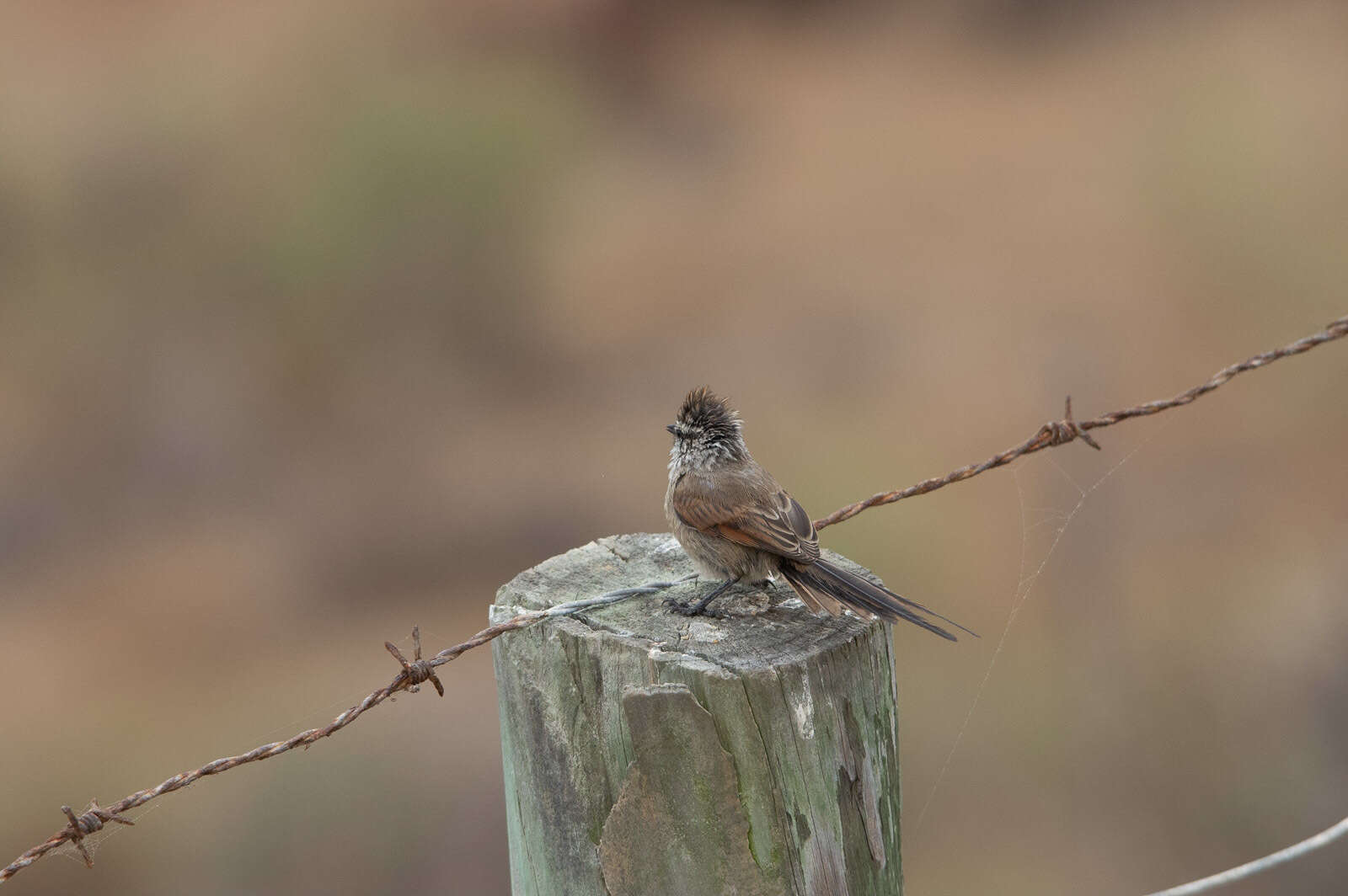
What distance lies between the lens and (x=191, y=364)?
38.7 feet

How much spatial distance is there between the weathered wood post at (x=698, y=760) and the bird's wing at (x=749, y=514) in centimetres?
65

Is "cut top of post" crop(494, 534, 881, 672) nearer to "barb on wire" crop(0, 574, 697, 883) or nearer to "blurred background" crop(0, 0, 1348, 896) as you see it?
"barb on wire" crop(0, 574, 697, 883)

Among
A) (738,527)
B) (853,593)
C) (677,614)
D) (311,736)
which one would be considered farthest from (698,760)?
(738,527)

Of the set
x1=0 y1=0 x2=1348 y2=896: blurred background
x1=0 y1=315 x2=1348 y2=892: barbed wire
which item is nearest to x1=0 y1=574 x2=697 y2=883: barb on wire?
x1=0 y1=315 x2=1348 y2=892: barbed wire

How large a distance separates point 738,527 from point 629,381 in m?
8.94

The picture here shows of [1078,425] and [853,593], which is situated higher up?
[1078,425]

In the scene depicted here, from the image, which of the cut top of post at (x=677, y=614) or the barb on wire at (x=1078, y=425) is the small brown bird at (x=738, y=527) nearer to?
the cut top of post at (x=677, y=614)

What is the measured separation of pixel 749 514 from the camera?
11.8 ft

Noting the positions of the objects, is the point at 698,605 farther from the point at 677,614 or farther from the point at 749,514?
the point at 749,514

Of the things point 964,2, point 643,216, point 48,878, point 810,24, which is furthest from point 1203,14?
point 48,878

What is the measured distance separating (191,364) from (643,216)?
5024 millimetres

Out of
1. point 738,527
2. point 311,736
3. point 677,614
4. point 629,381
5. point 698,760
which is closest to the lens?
point 698,760

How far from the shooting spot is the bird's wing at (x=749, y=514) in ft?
11.2

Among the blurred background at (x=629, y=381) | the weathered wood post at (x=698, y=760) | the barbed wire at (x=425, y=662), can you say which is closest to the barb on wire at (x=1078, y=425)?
the barbed wire at (x=425, y=662)
